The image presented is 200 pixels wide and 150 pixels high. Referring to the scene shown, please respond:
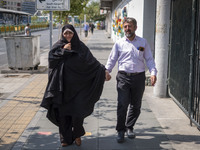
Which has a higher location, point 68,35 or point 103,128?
point 68,35

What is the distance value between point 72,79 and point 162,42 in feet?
11.8

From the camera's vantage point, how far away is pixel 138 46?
4504 millimetres

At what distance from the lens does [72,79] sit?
4.21 meters

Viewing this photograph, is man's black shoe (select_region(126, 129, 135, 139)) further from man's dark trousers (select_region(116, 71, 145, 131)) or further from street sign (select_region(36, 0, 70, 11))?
street sign (select_region(36, 0, 70, 11))

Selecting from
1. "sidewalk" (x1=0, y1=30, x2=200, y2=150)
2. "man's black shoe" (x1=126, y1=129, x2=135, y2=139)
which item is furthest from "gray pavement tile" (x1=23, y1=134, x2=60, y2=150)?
"man's black shoe" (x1=126, y1=129, x2=135, y2=139)

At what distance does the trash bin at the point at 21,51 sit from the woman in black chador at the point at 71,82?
6.83 metres

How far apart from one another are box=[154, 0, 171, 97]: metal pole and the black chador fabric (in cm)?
320

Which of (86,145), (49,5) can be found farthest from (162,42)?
(86,145)

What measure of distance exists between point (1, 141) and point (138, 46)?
2.48m

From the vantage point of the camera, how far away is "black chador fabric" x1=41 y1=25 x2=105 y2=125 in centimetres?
416

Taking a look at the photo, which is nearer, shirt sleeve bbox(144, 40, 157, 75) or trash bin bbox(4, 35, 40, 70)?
shirt sleeve bbox(144, 40, 157, 75)

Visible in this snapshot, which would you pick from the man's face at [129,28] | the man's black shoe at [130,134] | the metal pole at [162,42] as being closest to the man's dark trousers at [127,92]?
the man's black shoe at [130,134]

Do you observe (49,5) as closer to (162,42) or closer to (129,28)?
(162,42)

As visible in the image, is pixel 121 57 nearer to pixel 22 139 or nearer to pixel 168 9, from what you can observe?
pixel 22 139
